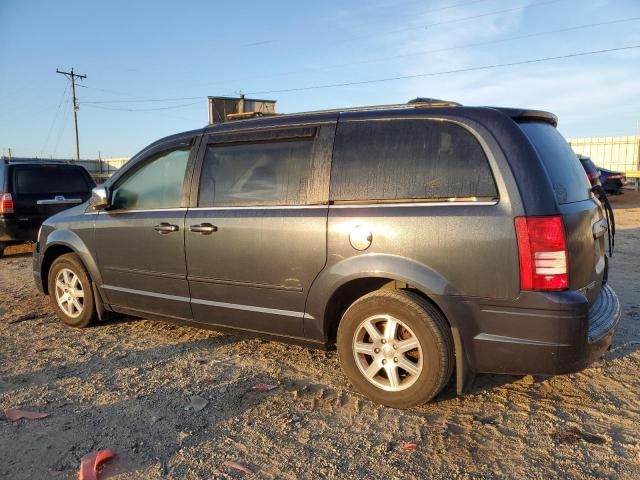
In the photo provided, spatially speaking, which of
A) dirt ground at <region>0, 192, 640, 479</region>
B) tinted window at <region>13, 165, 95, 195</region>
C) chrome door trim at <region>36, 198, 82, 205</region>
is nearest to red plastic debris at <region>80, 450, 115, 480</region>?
dirt ground at <region>0, 192, 640, 479</region>

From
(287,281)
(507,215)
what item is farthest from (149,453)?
(507,215)

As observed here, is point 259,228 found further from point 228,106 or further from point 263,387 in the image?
point 228,106

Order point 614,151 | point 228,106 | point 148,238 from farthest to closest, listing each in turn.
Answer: point 614,151
point 228,106
point 148,238

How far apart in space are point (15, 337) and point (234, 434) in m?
2.94

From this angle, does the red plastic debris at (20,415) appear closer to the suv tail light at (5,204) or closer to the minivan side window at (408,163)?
the minivan side window at (408,163)

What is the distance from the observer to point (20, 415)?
3191mm

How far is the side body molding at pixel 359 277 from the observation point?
303cm

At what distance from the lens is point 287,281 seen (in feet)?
11.7

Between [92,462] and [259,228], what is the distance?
1.76 m

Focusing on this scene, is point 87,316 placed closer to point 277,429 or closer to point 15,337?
point 15,337

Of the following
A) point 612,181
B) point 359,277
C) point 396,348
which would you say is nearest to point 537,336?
point 396,348

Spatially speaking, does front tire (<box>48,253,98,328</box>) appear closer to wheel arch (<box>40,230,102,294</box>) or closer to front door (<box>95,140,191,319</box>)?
wheel arch (<box>40,230,102,294</box>)

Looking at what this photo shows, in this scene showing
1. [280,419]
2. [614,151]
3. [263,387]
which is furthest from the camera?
[614,151]

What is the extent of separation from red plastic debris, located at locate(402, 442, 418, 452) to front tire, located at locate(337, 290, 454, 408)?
14.6 inches
